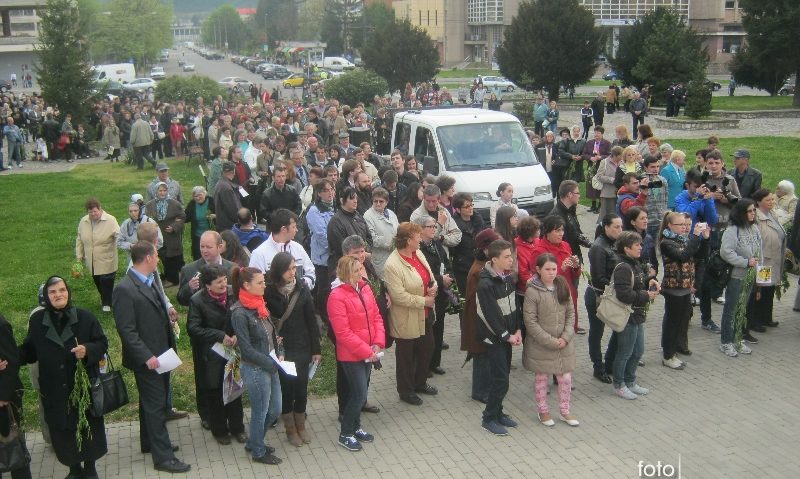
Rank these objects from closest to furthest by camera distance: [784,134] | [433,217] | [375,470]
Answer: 1. [375,470]
2. [433,217]
3. [784,134]

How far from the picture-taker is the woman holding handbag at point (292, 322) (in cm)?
713

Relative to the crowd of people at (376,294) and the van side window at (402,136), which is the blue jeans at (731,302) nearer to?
the crowd of people at (376,294)

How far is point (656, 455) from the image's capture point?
7.29 m

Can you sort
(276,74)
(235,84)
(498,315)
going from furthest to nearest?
(276,74) → (235,84) → (498,315)

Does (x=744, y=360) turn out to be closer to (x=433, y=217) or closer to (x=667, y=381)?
(x=667, y=381)

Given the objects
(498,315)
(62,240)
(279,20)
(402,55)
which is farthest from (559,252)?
(279,20)

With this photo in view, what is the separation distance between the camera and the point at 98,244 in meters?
10.9

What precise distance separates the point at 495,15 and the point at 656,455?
3597 inches

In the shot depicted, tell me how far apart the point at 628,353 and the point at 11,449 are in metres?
5.41

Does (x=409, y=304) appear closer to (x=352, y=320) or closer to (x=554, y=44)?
(x=352, y=320)

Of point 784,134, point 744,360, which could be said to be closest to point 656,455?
point 744,360

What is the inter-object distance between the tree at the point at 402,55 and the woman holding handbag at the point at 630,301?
129ft

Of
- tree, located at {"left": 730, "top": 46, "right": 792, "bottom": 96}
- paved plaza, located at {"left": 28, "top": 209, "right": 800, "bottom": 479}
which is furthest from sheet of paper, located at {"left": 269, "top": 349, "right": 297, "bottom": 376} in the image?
tree, located at {"left": 730, "top": 46, "right": 792, "bottom": 96}

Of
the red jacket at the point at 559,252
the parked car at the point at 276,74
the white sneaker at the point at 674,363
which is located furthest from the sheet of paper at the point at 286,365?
the parked car at the point at 276,74
